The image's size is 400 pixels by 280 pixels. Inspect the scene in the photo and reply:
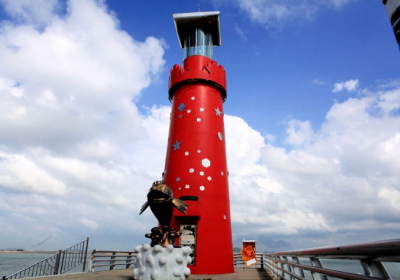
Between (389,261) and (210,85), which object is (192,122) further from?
(389,261)

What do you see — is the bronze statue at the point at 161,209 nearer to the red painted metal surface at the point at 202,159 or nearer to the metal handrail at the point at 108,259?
A: the red painted metal surface at the point at 202,159

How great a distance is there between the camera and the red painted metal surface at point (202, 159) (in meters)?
12.0

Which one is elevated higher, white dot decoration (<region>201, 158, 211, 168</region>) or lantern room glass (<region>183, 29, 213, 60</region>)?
lantern room glass (<region>183, 29, 213, 60</region>)

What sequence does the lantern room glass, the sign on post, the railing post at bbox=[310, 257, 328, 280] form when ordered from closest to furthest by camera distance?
the railing post at bbox=[310, 257, 328, 280] < the lantern room glass < the sign on post

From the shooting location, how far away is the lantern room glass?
16000 mm

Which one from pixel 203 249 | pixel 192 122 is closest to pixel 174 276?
pixel 203 249

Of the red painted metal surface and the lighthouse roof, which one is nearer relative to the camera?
the red painted metal surface

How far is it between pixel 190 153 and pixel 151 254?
6.41 meters

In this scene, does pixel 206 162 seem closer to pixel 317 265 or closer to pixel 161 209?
pixel 161 209

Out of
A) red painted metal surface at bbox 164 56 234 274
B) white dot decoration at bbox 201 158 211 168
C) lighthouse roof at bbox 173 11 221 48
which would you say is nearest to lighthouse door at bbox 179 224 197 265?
red painted metal surface at bbox 164 56 234 274

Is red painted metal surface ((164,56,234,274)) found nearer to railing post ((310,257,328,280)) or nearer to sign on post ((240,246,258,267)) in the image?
sign on post ((240,246,258,267))

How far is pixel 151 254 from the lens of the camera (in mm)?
7316

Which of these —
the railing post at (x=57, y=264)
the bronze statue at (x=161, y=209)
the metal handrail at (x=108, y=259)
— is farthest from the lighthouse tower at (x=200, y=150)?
the railing post at (x=57, y=264)

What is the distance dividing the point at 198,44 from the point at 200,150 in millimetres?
6740
